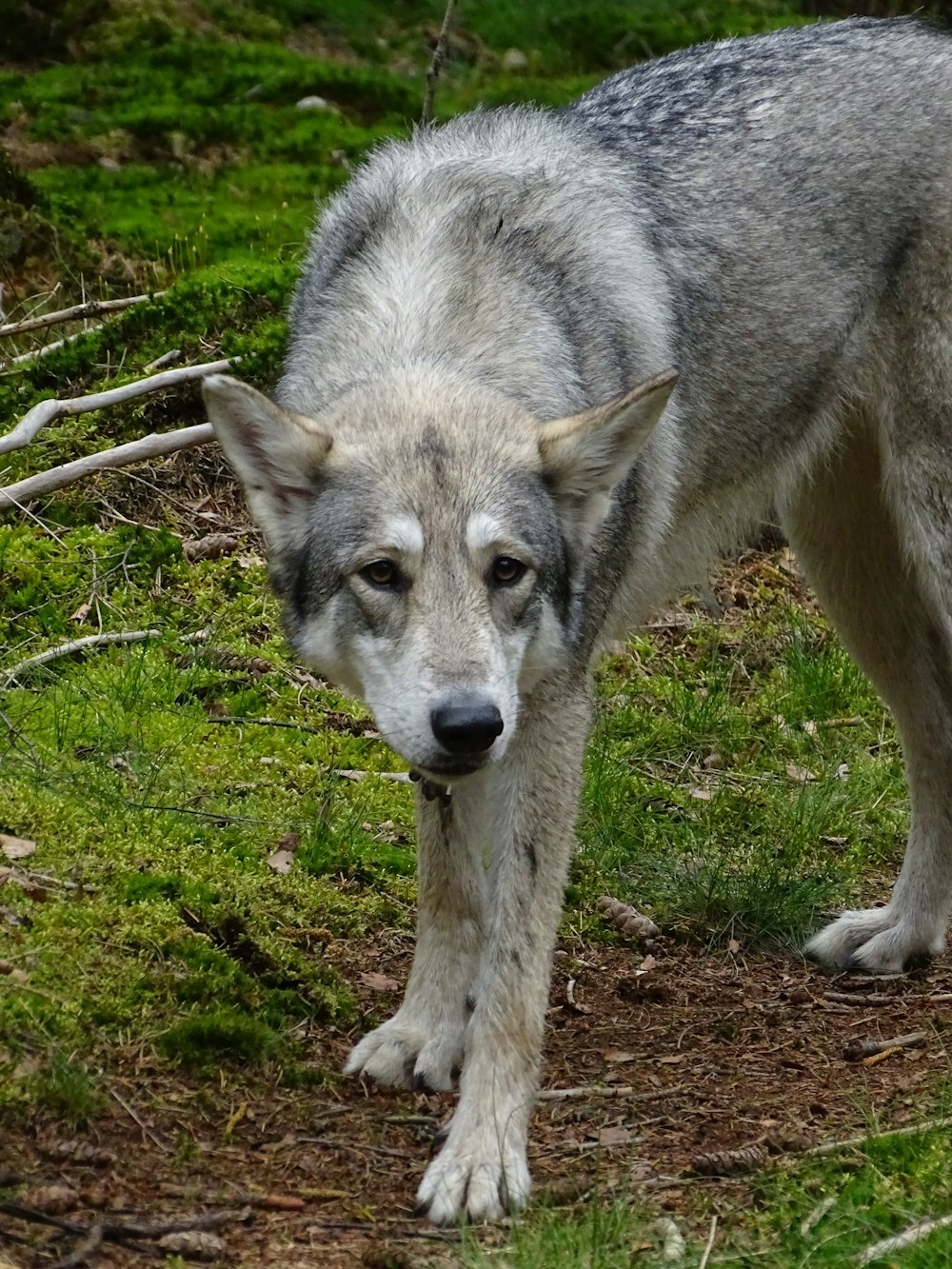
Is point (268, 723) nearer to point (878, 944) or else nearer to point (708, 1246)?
point (878, 944)

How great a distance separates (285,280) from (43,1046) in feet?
15.7

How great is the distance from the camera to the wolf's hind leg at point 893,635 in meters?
5.43

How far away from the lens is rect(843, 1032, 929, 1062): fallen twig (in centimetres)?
467

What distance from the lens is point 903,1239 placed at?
3277mm

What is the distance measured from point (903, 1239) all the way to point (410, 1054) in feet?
5.14

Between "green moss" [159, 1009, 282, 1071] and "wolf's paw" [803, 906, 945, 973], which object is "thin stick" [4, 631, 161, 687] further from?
"wolf's paw" [803, 906, 945, 973]

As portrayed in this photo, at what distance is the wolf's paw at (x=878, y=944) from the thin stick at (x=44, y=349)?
427 centimetres

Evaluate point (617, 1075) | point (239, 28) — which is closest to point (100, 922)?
point (617, 1075)

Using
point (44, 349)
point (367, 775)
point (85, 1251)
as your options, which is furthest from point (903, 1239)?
point (44, 349)

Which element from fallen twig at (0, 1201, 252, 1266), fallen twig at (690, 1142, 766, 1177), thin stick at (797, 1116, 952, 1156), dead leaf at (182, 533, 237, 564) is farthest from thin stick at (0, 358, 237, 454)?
thin stick at (797, 1116, 952, 1156)

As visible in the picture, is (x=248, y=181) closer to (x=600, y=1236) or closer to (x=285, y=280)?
(x=285, y=280)

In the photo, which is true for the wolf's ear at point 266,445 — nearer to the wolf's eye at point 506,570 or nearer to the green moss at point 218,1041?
the wolf's eye at point 506,570

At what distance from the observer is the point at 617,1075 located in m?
4.51

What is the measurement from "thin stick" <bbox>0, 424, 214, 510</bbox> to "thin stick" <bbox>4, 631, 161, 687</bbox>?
684mm
